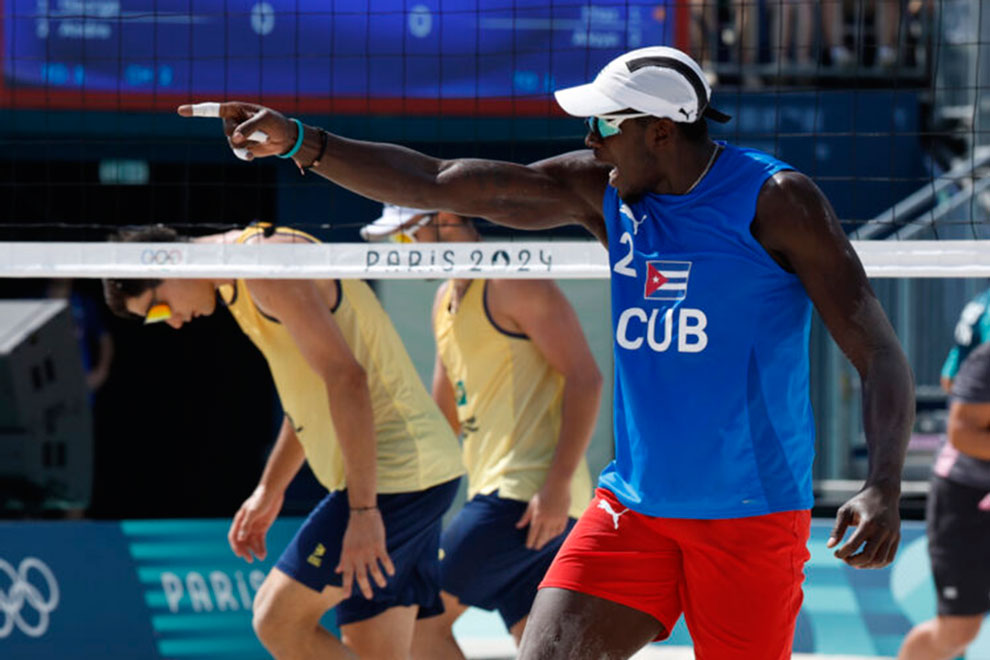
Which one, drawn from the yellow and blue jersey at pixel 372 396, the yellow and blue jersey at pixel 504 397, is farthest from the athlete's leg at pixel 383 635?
the yellow and blue jersey at pixel 504 397

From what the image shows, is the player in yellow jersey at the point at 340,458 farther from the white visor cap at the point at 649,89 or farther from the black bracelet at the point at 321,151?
the white visor cap at the point at 649,89

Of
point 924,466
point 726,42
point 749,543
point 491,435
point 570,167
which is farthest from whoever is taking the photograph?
point 726,42

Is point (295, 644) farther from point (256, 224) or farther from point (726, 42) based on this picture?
point (726, 42)

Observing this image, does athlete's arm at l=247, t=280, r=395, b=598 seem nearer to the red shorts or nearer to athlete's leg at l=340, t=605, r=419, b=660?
athlete's leg at l=340, t=605, r=419, b=660

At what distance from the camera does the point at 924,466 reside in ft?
30.5

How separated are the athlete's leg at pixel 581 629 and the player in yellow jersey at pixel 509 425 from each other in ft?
5.01

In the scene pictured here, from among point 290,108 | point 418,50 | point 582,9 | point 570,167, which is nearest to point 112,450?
point 290,108

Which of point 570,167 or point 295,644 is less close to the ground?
point 570,167

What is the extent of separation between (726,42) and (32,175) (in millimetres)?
4418

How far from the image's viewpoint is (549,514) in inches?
201

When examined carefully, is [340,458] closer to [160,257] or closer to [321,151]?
[160,257]

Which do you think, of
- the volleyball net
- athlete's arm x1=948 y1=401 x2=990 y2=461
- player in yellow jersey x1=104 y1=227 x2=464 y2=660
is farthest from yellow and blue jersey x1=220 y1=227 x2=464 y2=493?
the volleyball net

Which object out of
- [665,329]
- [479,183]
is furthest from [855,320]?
[479,183]

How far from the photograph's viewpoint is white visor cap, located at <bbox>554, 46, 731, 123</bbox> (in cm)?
349
